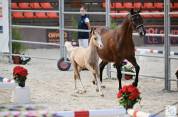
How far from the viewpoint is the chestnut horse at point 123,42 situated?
12.3m

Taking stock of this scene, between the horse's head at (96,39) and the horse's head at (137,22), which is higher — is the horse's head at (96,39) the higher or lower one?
the lower one

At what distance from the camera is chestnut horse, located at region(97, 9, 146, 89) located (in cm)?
1227

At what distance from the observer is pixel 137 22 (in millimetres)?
12250

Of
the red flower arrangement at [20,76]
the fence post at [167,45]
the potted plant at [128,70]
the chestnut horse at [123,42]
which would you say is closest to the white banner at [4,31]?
the potted plant at [128,70]

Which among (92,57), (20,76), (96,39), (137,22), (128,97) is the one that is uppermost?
(137,22)

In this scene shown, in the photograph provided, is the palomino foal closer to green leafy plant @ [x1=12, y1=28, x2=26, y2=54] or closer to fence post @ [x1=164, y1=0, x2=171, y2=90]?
fence post @ [x1=164, y1=0, x2=171, y2=90]

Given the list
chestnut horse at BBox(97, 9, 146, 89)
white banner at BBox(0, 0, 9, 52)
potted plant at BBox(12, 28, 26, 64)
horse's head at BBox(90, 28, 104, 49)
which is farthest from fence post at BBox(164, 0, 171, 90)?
white banner at BBox(0, 0, 9, 52)

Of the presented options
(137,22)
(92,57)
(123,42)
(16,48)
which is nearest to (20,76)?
(92,57)

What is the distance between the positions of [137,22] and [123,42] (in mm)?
564

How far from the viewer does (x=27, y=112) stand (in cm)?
500

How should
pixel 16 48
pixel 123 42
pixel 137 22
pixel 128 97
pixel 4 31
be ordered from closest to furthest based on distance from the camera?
pixel 128 97 < pixel 137 22 < pixel 123 42 < pixel 4 31 < pixel 16 48

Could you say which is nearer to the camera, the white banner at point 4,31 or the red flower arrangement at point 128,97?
the red flower arrangement at point 128,97

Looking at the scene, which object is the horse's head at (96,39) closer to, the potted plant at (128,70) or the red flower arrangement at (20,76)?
the red flower arrangement at (20,76)

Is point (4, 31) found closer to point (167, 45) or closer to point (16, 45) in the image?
point (16, 45)
